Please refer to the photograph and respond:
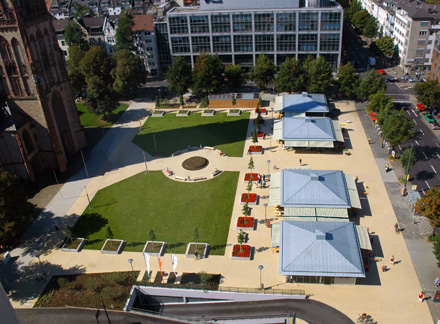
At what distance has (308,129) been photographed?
79438 mm

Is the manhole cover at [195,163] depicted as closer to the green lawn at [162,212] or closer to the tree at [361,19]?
the green lawn at [162,212]

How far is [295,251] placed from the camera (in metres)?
52.2

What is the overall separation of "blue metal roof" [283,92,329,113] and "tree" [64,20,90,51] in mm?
68395

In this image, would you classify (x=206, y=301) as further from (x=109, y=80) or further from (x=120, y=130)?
(x=109, y=80)

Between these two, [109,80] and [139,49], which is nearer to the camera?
[109,80]

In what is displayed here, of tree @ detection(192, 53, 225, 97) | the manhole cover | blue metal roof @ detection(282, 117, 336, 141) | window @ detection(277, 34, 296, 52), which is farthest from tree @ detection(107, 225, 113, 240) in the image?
window @ detection(277, 34, 296, 52)

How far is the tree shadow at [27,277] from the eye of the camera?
173 ft

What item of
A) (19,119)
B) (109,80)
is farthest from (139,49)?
(19,119)

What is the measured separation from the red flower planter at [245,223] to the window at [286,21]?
6763 cm

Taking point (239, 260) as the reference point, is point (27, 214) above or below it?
above

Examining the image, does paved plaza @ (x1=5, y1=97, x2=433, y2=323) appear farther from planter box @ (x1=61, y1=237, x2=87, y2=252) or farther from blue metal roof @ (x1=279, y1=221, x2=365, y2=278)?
blue metal roof @ (x1=279, y1=221, x2=365, y2=278)

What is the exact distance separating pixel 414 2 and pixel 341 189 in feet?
264

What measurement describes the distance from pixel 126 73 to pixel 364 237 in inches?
2755

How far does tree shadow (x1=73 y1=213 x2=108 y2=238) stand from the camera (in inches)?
2451
